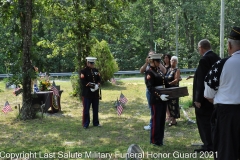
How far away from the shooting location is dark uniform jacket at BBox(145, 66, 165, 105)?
6359 mm

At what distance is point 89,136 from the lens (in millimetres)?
7688

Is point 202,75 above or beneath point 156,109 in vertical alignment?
above

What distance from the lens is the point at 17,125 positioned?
9180 mm

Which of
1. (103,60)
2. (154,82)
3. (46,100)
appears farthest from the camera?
(103,60)

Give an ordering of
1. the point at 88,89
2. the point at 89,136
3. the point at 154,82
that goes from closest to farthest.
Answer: the point at 154,82
the point at 89,136
the point at 88,89

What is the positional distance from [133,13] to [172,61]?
1177 inches

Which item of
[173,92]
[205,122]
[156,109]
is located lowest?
[205,122]

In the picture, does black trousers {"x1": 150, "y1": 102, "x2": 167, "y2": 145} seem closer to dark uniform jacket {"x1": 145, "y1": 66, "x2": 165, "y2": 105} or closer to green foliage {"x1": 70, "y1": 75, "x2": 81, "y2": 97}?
dark uniform jacket {"x1": 145, "y1": 66, "x2": 165, "y2": 105}

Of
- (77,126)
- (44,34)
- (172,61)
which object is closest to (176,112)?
(172,61)

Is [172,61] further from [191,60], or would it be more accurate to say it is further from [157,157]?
[191,60]

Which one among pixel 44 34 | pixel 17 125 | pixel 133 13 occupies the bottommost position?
pixel 17 125

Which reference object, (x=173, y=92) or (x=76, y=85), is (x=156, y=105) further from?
(x=76, y=85)

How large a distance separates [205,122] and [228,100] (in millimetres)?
1771

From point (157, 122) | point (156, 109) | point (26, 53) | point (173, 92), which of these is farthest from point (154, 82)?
point (26, 53)
